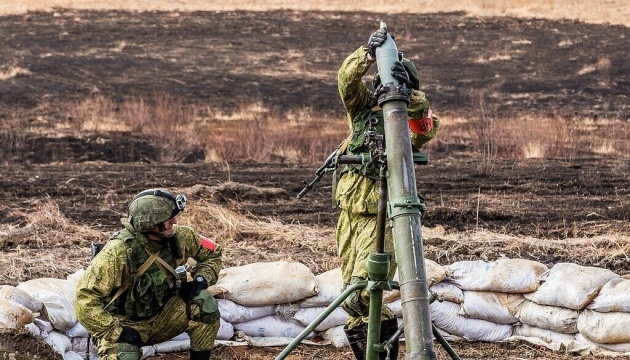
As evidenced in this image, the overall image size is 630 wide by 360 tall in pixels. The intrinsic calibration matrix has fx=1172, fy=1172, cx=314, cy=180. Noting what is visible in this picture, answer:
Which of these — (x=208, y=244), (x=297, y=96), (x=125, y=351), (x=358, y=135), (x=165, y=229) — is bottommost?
(x=125, y=351)

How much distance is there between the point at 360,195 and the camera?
236 inches

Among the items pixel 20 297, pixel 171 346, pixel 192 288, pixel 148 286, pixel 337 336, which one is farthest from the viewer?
pixel 337 336

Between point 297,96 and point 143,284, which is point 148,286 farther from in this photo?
point 297,96

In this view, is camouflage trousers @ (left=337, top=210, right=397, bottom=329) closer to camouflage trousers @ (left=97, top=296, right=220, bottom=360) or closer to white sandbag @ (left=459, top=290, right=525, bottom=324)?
camouflage trousers @ (left=97, top=296, right=220, bottom=360)

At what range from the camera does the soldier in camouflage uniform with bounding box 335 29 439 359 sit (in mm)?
5785

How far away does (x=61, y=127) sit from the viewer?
57.6ft

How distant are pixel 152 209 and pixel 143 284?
0.40 metres

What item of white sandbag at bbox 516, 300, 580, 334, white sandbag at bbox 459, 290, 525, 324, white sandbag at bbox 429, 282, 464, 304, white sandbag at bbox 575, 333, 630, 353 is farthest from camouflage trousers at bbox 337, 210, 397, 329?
white sandbag at bbox 575, 333, 630, 353

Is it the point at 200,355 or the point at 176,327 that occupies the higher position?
the point at 176,327

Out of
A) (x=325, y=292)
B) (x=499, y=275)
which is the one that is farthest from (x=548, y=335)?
(x=325, y=292)

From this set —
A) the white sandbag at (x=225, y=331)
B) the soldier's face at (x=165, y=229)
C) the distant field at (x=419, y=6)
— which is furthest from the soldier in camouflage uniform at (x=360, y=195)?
the distant field at (x=419, y=6)

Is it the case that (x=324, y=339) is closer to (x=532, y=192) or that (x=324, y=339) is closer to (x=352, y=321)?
(x=352, y=321)

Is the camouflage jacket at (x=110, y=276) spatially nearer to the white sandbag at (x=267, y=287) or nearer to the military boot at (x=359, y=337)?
the military boot at (x=359, y=337)

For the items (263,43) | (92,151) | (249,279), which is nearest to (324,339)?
(249,279)
